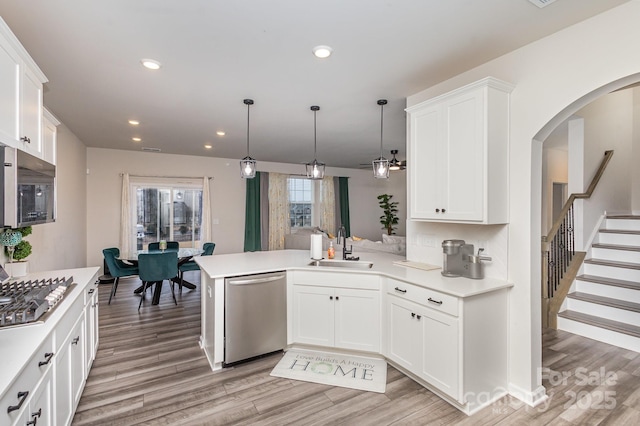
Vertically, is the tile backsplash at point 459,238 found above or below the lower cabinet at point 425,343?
above

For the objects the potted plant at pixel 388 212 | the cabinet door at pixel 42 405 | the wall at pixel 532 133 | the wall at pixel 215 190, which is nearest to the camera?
the cabinet door at pixel 42 405

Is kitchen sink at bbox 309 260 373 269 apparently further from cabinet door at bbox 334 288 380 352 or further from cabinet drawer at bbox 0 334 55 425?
cabinet drawer at bbox 0 334 55 425

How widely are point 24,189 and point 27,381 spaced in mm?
1154

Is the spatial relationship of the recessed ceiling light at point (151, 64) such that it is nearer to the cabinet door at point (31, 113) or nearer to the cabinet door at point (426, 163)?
the cabinet door at point (31, 113)

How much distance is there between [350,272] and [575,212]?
11.9 feet

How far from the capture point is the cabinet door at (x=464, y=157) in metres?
2.36

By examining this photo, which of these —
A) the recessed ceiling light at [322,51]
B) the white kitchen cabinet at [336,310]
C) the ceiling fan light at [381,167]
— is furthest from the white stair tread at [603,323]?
the recessed ceiling light at [322,51]

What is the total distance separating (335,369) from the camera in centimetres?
278

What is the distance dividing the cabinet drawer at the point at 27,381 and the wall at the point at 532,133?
9.72ft

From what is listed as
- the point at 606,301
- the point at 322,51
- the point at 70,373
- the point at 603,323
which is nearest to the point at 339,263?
the point at 322,51

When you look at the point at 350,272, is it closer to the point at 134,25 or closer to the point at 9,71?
the point at 134,25

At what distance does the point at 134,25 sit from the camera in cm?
205

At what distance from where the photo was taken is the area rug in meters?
2.57

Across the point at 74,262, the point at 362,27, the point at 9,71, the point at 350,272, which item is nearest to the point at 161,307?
the point at 74,262
